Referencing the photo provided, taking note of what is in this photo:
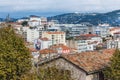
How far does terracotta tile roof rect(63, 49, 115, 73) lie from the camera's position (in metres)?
24.0

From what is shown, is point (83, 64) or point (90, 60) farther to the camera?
point (90, 60)

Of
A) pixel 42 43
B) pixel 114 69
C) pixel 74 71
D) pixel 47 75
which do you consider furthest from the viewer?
pixel 42 43

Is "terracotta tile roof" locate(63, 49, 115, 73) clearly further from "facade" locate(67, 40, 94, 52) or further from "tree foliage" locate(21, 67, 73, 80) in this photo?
"facade" locate(67, 40, 94, 52)

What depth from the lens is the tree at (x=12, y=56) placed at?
2280 cm

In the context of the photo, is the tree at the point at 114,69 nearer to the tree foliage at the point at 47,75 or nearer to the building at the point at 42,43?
the tree foliage at the point at 47,75

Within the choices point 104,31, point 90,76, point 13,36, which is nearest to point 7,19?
→ point 13,36

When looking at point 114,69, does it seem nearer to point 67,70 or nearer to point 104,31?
point 67,70

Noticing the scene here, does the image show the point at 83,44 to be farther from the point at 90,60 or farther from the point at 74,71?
the point at 74,71

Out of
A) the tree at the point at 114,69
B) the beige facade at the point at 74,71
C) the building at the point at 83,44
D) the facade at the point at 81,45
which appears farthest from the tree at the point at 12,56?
the facade at the point at 81,45

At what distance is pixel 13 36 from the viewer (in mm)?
24078

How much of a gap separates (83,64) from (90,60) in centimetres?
109

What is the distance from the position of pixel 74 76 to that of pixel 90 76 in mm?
1020

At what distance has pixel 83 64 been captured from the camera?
951 inches

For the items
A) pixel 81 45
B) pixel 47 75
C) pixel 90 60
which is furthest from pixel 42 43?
pixel 47 75
